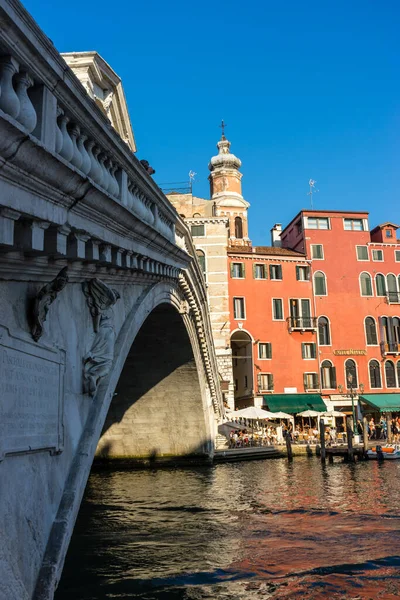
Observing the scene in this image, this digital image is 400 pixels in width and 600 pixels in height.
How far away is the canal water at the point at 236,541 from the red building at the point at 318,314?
528 inches

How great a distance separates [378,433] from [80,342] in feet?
84.2

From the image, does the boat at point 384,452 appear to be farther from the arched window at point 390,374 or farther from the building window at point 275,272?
the building window at point 275,272

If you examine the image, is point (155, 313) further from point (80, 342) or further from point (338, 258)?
point (338, 258)

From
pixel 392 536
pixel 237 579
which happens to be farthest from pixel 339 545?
pixel 237 579

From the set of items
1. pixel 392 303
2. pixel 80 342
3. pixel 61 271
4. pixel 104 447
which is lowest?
pixel 104 447

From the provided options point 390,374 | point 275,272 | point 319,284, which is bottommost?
point 390,374

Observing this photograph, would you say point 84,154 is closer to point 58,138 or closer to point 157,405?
point 58,138

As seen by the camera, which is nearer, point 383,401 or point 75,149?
point 75,149

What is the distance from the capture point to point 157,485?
577 inches

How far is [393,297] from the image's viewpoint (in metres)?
30.5

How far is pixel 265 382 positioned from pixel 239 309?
12.0ft

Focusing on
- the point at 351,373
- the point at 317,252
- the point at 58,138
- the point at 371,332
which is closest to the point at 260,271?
the point at 317,252

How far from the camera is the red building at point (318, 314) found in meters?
28.8

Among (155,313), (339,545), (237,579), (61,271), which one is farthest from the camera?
(155,313)
